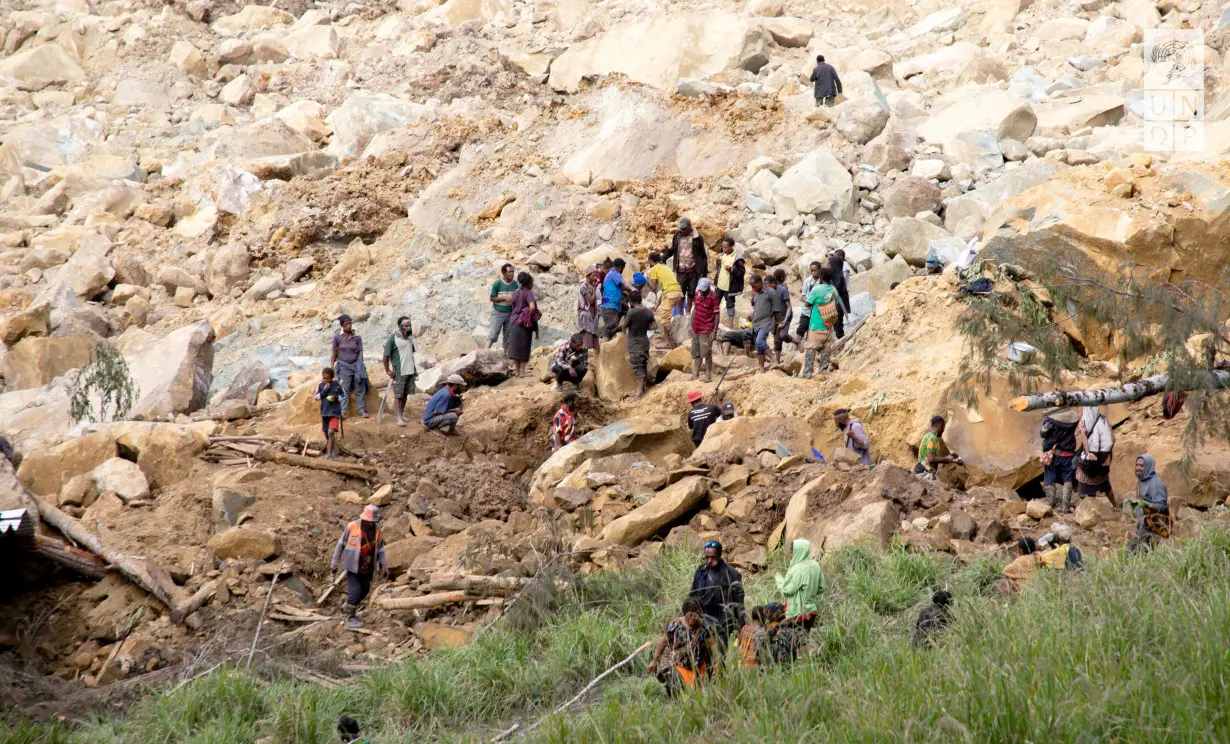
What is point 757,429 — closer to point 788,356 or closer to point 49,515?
point 788,356

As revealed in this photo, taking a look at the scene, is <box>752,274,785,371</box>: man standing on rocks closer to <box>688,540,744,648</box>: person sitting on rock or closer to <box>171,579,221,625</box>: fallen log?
<box>688,540,744,648</box>: person sitting on rock

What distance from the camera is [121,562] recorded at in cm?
1009

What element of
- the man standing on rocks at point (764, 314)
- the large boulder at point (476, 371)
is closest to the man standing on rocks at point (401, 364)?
the large boulder at point (476, 371)

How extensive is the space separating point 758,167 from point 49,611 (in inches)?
535

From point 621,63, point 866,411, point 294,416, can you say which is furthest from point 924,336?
point 621,63

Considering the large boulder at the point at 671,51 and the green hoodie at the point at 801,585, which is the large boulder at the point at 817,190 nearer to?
the large boulder at the point at 671,51

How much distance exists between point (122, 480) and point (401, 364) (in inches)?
127

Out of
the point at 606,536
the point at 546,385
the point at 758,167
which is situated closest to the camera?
the point at 606,536

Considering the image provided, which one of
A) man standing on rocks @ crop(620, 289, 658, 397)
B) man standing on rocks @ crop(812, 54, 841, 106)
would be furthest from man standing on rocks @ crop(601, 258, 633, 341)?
man standing on rocks @ crop(812, 54, 841, 106)

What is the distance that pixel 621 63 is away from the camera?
25.4 meters

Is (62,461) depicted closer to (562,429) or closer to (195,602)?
(195,602)

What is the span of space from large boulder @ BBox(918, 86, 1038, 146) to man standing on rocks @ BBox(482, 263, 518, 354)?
353 inches

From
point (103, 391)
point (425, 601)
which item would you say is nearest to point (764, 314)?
point (425, 601)

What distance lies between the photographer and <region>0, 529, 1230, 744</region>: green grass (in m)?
5.08
